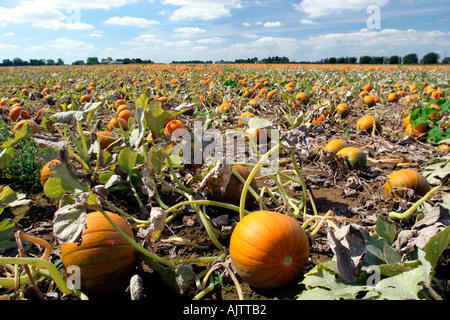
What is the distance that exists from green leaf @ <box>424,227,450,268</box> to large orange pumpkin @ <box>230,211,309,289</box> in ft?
2.04

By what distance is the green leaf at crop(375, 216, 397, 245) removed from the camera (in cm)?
185

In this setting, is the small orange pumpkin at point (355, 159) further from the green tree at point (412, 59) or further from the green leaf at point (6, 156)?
the green tree at point (412, 59)

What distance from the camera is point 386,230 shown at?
1878 millimetres

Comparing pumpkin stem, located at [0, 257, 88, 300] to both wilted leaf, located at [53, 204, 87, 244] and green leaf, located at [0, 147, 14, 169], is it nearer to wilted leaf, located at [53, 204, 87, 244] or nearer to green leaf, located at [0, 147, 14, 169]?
wilted leaf, located at [53, 204, 87, 244]

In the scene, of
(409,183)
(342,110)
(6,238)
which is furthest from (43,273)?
(342,110)

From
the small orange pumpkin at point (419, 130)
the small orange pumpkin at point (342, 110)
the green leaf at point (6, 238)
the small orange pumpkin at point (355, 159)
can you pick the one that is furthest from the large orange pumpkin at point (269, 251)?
the small orange pumpkin at point (342, 110)

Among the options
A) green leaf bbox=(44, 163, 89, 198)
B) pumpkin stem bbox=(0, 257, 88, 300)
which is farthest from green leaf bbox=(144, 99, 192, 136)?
pumpkin stem bbox=(0, 257, 88, 300)

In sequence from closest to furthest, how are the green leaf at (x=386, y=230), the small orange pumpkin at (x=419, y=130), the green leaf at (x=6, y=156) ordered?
the green leaf at (x=386, y=230), the green leaf at (x=6, y=156), the small orange pumpkin at (x=419, y=130)

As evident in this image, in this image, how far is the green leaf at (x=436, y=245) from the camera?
148cm

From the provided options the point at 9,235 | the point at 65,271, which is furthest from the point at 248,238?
the point at 9,235

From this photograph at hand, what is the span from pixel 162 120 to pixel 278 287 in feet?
4.76

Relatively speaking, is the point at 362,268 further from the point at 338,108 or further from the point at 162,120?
the point at 338,108

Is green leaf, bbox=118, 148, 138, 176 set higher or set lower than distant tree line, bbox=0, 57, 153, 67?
lower

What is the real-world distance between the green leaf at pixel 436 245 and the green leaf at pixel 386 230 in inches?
11.8
